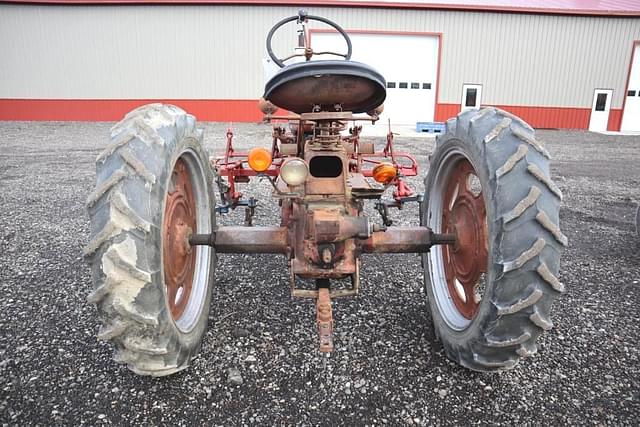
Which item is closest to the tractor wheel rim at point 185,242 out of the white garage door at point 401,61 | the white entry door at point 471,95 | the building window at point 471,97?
the white garage door at point 401,61

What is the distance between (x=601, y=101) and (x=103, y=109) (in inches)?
724

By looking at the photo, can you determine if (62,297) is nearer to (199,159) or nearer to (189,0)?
(199,159)

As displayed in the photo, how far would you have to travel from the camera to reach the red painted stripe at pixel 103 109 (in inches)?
658

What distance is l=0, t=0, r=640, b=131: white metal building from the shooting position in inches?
631

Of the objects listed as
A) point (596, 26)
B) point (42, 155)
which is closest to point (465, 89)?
point (596, 26)

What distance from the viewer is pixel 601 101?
16969mm

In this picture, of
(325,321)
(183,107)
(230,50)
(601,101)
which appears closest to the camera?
(325,321)

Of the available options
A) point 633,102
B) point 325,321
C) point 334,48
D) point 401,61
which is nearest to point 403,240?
point 325,321

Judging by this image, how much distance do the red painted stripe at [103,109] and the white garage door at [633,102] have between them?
13669mm

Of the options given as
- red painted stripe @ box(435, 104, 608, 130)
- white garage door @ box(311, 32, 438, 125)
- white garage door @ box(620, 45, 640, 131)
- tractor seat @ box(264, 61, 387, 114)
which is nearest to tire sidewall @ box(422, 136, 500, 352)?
tractor seat @ box(264, 61, 387, 114)

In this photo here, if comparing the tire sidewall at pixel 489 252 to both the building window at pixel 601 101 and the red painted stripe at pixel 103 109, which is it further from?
the building window at pixel 601 101

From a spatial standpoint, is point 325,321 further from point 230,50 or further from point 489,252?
point 230,50

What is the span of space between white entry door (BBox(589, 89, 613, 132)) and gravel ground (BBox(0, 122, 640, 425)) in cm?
1490

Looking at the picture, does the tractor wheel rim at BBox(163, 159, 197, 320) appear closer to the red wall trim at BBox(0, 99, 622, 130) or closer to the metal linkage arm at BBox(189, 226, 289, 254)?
the metal linkage arm at BBox(189, 226, 289, 254)
